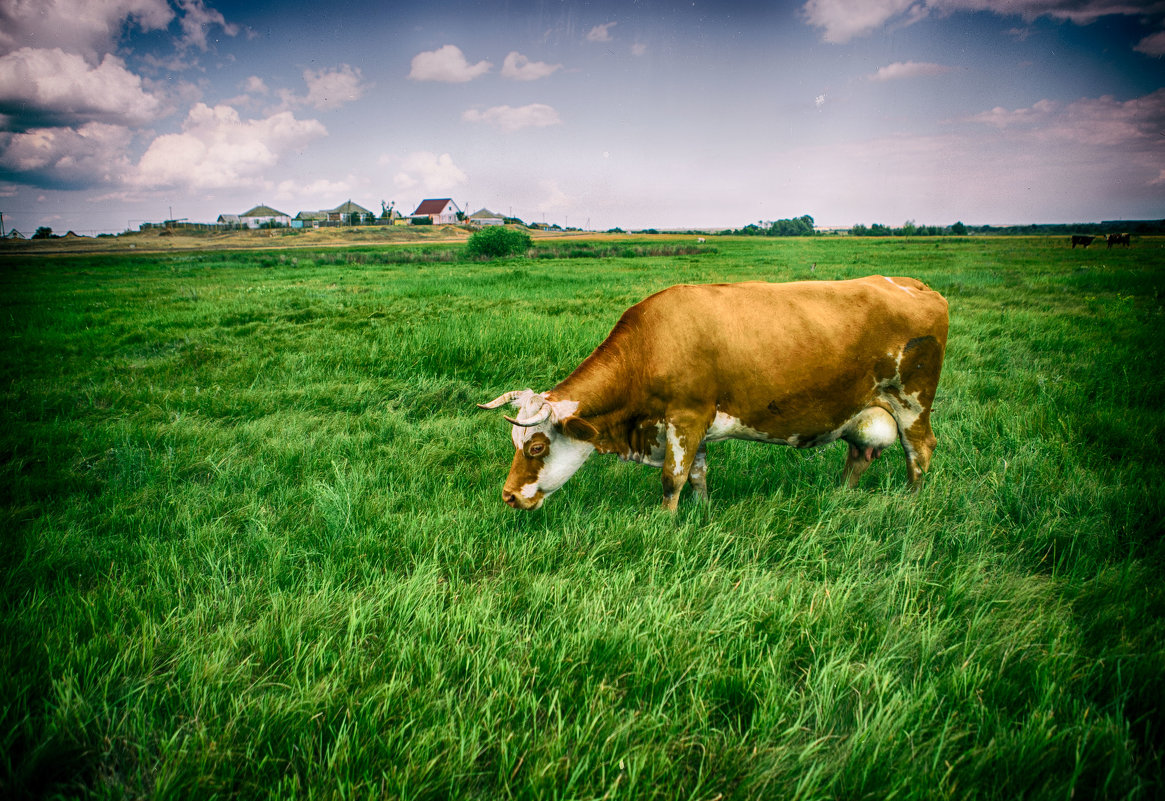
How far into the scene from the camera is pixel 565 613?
2.44 m

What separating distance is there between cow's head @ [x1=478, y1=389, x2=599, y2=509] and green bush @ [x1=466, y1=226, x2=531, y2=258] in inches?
1434

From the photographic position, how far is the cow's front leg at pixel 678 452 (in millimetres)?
3486

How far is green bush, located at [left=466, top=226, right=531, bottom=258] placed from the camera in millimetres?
37469

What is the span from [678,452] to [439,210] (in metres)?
117

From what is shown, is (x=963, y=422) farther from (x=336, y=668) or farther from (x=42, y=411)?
(x=42, y=411)

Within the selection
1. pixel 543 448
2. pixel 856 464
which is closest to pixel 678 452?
pixel 543 448

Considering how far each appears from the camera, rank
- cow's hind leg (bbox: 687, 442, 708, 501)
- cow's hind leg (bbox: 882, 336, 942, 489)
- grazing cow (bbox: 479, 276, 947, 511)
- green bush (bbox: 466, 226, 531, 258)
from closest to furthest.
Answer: grazing cow (bbox: 479, 276, 947, 511)
cow's hind leg (bbox: 882, 336, 942, 489)
cow's hind leg (bbox: 687, 442, 708, 501)
green bush (bbox: 466, 226, 531, 258)

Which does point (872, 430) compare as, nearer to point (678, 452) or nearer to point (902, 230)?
point (678, 452)

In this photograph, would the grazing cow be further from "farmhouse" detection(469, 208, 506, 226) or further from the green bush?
"farmhouse" detection(469, 208, 506, 226)

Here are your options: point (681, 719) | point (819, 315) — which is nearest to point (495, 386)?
point (819, 315)

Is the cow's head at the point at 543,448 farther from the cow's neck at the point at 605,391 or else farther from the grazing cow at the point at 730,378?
the cow's neck at the point at 605,391

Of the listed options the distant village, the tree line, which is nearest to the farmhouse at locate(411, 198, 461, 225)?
the distant village

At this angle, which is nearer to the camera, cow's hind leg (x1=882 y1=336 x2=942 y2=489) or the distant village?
cow's hind leg (x1=882 y1=336 x2=942 y2=489)

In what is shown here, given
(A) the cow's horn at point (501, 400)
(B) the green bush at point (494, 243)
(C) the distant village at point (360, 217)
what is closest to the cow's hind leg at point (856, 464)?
(A) the cow's horn at point (501, 400)
